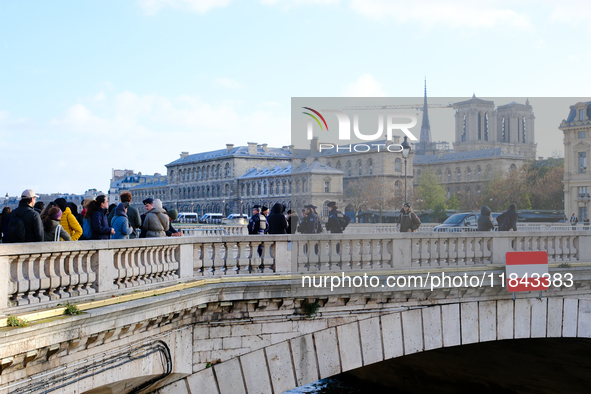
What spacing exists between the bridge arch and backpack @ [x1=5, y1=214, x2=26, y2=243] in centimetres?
296

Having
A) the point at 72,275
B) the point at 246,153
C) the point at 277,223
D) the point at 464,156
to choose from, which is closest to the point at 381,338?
the point at 277,223

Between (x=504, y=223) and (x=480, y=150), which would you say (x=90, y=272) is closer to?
(x=504, y=223)

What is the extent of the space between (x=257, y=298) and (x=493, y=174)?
22626 millimetres

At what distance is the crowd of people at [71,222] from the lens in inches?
311

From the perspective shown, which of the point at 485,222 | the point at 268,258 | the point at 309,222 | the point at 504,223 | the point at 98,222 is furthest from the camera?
the point at 504,223

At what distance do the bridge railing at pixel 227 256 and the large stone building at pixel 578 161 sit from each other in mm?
8280

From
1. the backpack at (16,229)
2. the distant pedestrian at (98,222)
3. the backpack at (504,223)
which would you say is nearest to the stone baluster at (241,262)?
the distant pedestrian at (98,222)

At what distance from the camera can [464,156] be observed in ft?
111

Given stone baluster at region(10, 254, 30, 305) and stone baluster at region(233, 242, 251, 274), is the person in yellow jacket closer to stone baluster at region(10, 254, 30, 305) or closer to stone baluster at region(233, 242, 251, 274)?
stone baluster at region(233, 242, 251, 274)

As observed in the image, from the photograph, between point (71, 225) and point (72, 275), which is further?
point (71, 225)

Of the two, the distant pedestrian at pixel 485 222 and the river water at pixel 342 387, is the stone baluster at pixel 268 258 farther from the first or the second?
the river water at pixel 342 387

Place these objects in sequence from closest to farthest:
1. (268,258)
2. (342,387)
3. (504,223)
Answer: (268,258) < (504,223) < (342,387)

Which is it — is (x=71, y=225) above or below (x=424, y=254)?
above

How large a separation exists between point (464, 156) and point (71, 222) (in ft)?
88.3
